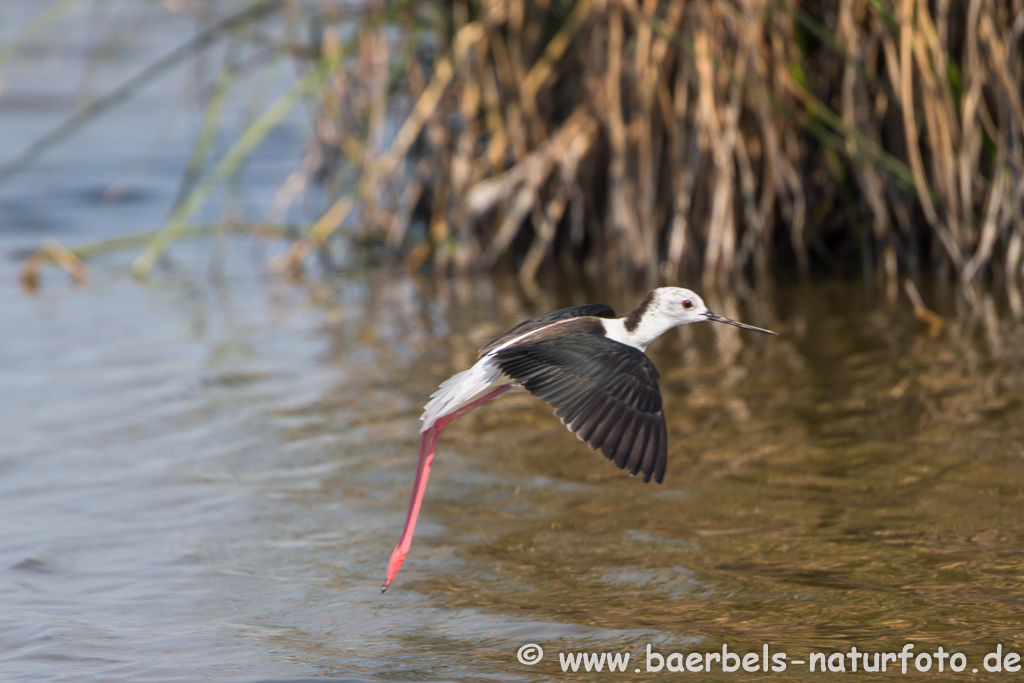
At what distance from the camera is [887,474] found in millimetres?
4285

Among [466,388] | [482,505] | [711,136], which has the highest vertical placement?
[711,136]

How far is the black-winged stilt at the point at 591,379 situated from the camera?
333cm

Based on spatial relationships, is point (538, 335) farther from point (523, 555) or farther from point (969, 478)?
point (969, 478)

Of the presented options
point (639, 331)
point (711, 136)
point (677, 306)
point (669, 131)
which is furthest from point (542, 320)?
point (669, 131)

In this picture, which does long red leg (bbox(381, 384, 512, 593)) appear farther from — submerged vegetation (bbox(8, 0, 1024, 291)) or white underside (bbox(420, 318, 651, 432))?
submerged vegetation (bbox(8, 0, 1024, 291))

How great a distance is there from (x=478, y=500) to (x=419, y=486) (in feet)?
1.54

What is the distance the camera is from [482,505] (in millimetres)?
4352

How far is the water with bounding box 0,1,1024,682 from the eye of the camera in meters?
3.34

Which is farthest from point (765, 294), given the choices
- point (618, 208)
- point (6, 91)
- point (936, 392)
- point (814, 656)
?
point (6, 91)

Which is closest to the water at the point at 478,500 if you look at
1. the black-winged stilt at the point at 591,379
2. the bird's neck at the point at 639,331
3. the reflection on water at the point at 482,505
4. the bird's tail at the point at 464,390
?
the reflection on water at the point at 482,505

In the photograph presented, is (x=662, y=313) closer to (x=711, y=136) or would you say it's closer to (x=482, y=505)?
(x=482, y=505)

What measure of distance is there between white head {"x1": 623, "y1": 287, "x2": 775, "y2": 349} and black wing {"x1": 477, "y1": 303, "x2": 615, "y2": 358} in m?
0.18

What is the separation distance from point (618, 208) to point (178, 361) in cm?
237

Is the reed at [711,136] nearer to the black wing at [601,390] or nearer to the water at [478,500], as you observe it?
the water at [478,500]
